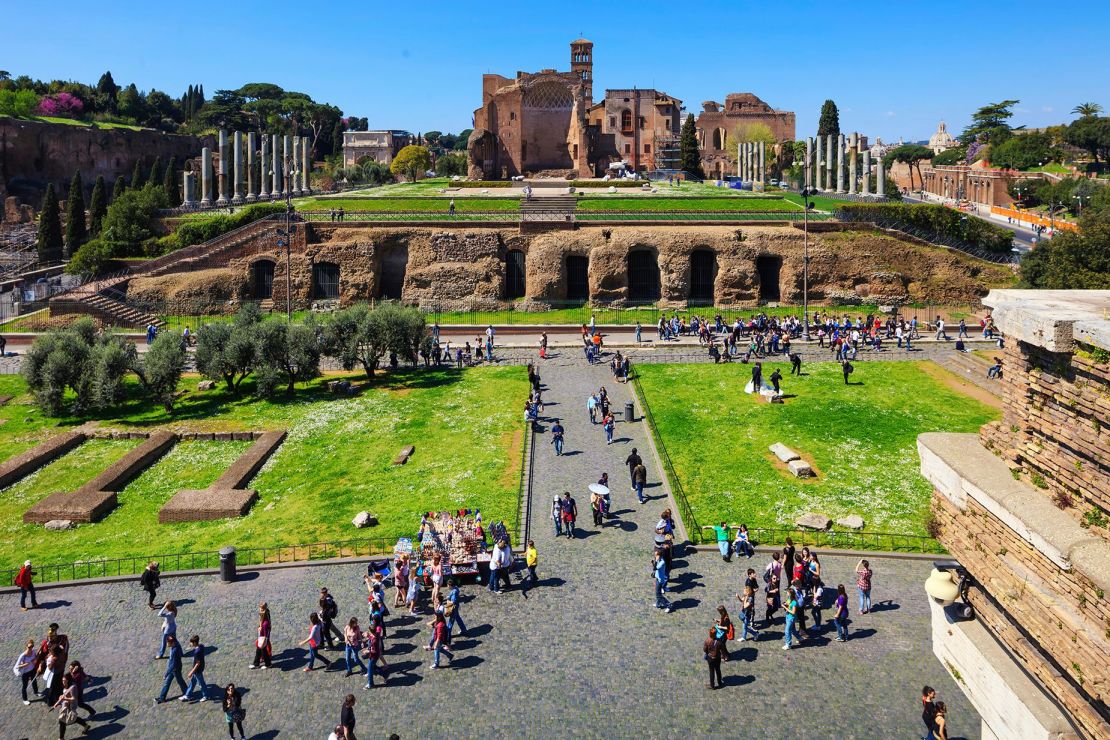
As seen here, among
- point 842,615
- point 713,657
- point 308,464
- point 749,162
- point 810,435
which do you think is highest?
point 749,162

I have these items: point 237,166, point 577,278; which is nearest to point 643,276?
point 577,278

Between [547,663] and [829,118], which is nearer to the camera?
[547,663]

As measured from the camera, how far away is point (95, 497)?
23.3 metres

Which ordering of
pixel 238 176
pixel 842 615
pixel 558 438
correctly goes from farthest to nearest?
1. pixel 238 176
2. pixel 558 438
3. pixel 842 615

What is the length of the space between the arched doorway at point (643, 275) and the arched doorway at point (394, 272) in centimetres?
1226

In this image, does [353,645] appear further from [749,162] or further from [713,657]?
[749,162]

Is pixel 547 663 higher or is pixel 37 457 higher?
pixel 37 457

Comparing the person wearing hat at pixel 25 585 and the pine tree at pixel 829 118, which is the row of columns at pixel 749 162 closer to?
the pine tree at pixel 829 118

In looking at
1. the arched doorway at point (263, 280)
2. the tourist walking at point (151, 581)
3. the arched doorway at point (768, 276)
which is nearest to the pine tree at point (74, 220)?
the arched doorway at point (263, 280)

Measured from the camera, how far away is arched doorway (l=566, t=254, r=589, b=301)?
47.5m

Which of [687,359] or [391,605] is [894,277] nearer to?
[687,359]

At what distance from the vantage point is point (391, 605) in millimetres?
17094

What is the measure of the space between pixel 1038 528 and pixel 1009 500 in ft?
1.89

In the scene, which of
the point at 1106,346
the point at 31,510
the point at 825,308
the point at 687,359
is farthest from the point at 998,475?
the point at 825,308
